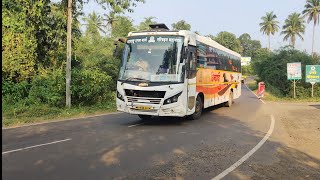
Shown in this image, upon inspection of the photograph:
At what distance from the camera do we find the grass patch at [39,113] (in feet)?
49.8

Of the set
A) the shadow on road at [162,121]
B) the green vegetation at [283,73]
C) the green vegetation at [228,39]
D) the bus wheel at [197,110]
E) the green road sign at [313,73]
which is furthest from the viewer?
the green vegetation at [228,39]

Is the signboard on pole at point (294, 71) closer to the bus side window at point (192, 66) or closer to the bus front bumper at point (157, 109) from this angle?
the bus side window at point (192, 66)

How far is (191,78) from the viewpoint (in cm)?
1354

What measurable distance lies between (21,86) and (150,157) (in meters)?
13.9

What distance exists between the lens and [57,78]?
19328 millimetres

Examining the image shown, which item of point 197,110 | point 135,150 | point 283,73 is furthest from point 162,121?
point 283,73

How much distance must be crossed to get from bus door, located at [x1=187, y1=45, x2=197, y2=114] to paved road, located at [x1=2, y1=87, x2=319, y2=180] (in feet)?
2.49

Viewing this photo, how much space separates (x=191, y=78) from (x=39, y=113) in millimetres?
7753

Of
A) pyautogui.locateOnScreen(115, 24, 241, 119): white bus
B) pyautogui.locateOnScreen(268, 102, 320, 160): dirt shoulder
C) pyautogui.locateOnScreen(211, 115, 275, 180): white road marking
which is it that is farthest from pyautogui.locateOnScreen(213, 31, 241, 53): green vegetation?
pyautogui.locateOnScreen(211, 115, 275, 180): white road marking

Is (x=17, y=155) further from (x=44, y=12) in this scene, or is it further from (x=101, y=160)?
(x=44, y=12)

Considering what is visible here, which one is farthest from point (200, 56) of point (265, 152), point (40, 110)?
point (40, 110)

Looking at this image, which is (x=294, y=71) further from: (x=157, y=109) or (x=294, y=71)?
(x=157, y=109)

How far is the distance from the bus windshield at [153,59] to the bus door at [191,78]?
62cm

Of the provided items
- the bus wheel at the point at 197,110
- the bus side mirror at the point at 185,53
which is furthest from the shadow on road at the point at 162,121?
the bus side mirror at the point at 185,53
